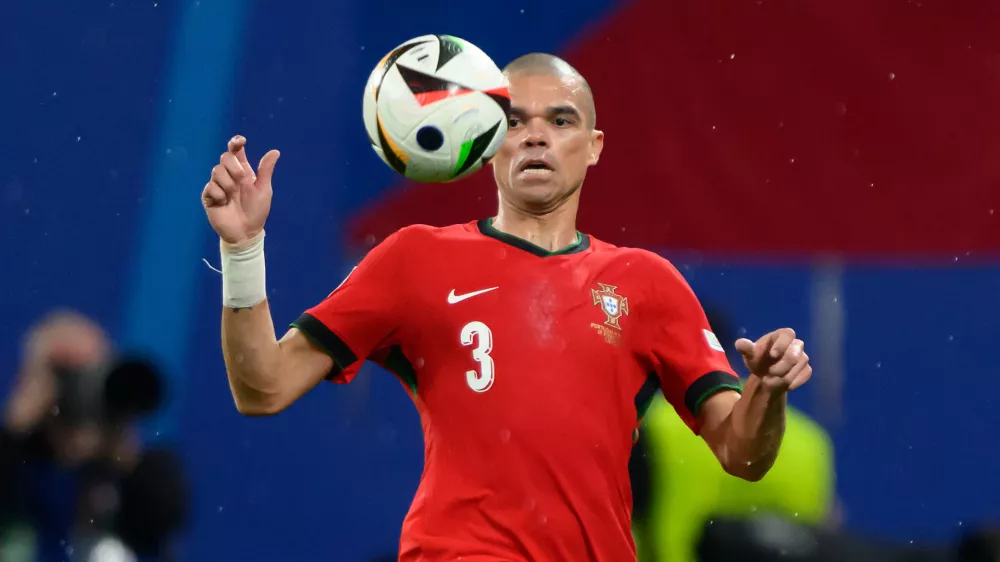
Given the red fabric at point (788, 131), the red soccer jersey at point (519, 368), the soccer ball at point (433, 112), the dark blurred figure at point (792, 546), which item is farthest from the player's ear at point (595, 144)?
the red fabric at point (788, 131)

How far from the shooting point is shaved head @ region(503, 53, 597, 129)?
4.12 m

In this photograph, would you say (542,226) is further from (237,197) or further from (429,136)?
(237,197)

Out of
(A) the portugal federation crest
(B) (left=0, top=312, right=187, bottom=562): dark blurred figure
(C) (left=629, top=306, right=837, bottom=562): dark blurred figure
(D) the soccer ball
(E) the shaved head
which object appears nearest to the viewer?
(D) the soccer ball

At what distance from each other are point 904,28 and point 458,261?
189 inches

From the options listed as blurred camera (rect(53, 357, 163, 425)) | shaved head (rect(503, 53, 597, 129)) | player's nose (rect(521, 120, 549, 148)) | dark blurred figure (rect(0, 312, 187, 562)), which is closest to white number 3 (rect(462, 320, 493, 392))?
player's nose (rect(521, 120, 549, 148))

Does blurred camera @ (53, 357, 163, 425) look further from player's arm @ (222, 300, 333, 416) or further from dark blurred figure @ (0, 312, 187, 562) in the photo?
player's arm @ (222, 300, 333, 416)

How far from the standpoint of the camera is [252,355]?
3545mm

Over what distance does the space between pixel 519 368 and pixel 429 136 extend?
65cm

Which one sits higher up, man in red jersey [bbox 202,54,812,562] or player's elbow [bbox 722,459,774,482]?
man in red jersey [bbox 202,54,812,562]

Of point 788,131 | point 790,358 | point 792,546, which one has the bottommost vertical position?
point 792,546

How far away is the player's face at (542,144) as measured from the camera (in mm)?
4000

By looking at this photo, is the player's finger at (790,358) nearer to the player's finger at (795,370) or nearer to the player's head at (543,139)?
the player's finger at (795,370)

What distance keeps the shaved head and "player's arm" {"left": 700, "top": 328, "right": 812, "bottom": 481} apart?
0.94m

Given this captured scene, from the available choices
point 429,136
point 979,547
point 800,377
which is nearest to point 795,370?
point 800,377
